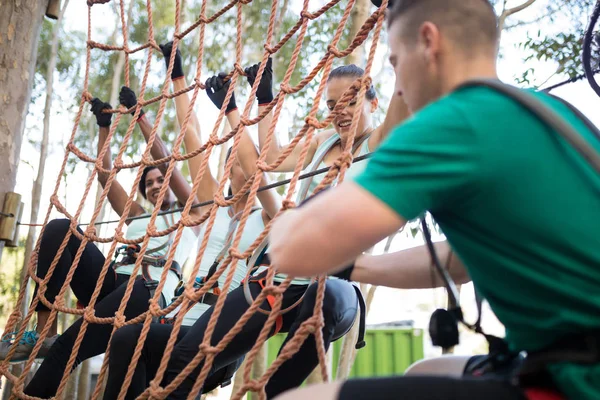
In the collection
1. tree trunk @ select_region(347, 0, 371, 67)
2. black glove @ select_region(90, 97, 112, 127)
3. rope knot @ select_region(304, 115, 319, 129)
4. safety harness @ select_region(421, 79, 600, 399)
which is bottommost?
safety harness @ select_region(421, 79, 600, 399)

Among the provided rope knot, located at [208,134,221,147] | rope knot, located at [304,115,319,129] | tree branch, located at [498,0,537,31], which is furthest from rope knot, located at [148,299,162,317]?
tree branch, located at [498,0,537,31]

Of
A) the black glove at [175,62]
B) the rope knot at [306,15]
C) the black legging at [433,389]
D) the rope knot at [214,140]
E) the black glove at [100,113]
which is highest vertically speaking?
the black glove at [175,62]

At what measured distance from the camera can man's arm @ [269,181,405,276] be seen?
1.88ft

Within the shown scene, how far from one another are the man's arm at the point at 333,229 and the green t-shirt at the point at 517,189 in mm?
15

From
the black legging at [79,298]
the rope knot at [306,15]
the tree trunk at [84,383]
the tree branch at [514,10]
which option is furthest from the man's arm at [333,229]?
the tree trunk at [84,383]

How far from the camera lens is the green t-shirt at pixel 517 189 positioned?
57cm

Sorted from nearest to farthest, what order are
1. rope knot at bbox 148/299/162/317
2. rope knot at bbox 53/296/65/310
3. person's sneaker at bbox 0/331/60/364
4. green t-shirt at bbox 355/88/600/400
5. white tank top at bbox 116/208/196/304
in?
green t-shirt at bbox 355/88/600/400 < rope knot at bbox 148/299/162/317 < rope knot at bbox 53/296/65/310 < person's sneaker at bbox 0/331/60/364 < white tank top at bbox 116/208/196/304

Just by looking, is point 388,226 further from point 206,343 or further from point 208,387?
point 208,387

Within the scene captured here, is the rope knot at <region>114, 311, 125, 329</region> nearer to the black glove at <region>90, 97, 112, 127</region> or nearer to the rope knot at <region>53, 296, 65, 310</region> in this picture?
the rope knot at <region>53, 296, 65, 310</region>

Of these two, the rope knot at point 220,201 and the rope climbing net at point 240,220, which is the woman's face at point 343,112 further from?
the rope knot at point 220,201

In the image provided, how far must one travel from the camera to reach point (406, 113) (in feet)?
4.43

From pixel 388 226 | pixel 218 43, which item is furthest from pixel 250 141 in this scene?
pixel 218 43

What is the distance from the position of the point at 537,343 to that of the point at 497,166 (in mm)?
184

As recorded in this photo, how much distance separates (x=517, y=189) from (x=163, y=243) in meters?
1.88
